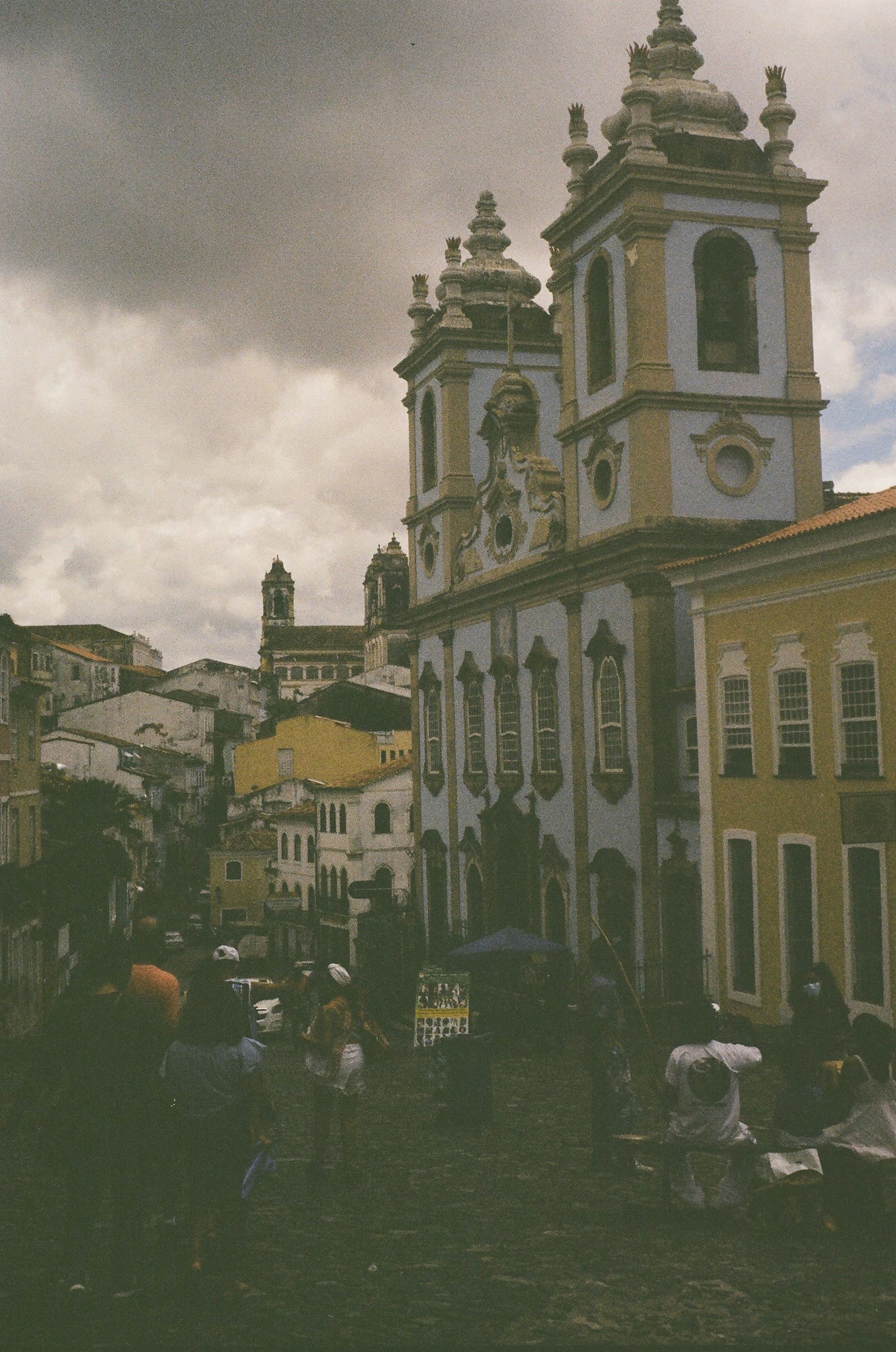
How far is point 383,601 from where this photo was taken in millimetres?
150875

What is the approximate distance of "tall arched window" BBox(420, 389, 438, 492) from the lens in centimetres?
4206

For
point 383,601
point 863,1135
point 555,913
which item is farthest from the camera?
point 383,601

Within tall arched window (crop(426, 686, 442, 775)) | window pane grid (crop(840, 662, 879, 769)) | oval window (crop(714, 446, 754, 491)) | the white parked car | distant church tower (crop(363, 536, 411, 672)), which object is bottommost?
the white parked car

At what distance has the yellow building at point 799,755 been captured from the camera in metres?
18.5

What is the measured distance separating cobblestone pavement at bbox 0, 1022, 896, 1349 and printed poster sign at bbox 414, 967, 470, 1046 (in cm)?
636

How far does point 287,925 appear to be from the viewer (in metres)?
59.4

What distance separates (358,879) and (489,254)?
23.3 meters

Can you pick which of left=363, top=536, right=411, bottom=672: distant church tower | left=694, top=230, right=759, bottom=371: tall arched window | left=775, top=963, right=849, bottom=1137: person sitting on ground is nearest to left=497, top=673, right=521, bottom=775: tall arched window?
left=694, top=230, right=759, bottom=371: tall arched window

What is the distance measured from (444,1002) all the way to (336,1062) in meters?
7.59

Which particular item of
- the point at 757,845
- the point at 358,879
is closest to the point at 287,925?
the point at 358,879

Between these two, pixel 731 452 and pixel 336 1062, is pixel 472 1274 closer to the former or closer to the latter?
pixel 336 1062

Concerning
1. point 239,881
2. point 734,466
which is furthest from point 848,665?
point 239,881

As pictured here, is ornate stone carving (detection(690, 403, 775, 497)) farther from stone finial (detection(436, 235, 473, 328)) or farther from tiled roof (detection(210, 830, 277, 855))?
tiled roof (detection(210, 830, 277, 855))

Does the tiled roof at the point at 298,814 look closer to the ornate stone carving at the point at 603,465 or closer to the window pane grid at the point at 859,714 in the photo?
the ornate stone carving at the point at 603,465
